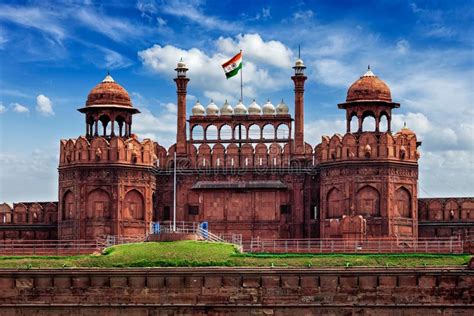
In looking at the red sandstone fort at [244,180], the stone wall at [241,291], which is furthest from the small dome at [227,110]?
the stone wall at [241,291]

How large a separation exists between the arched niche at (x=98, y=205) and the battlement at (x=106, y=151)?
212 centimetres

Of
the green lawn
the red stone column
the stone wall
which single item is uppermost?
the red stone column

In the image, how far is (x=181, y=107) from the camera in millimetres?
79438

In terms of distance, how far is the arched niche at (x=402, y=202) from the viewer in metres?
72.6

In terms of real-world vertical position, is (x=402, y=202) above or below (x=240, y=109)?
below

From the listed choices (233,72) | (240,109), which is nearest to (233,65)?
(233,72)

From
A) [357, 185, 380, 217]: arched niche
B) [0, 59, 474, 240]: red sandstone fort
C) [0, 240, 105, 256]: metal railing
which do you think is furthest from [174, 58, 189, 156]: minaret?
[357, 185, 380, 217]: arched niche

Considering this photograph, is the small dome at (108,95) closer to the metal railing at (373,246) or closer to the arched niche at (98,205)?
the arched niche at (98,205)

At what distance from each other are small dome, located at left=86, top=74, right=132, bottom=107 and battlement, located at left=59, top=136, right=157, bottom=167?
281 centimetres

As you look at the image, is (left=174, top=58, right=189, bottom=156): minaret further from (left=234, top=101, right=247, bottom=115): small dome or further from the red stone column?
the red stone column

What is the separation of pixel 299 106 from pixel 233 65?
218 inches

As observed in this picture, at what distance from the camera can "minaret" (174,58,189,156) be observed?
78625 mm

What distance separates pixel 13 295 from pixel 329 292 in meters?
17.2

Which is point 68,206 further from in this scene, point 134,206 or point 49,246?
point 134,206
